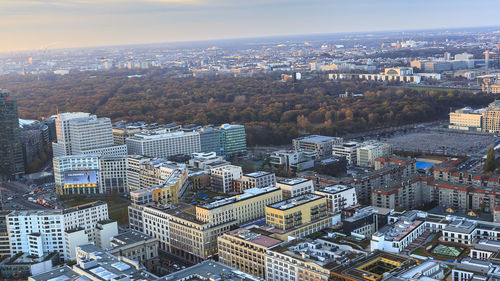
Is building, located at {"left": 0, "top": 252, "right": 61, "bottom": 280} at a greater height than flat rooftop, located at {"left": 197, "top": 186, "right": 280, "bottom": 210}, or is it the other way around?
flat rooftop, located at {"left": 197, "top": 186, "right": 280, "bottom": 210}

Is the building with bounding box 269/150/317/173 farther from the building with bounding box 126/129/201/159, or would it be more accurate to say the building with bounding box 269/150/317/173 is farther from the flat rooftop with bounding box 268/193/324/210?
the flat rooftop with bounding box 268/193/324/210

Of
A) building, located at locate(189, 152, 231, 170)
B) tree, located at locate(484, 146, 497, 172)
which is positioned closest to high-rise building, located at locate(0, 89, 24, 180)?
building, located at locate(189, 152, 231, 170)

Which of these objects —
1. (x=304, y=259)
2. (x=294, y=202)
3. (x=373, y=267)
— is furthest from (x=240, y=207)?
(x=373, y=267)

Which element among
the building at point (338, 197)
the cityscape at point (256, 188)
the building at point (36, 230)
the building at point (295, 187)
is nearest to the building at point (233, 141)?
the cityscape at point (256, 188)

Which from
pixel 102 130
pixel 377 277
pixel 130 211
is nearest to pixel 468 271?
pixel 377 277

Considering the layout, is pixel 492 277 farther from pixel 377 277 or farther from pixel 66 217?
pixel 66 217

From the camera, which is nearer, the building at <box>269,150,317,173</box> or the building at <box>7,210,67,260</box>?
the building at <box>7,210,67,260</box>
